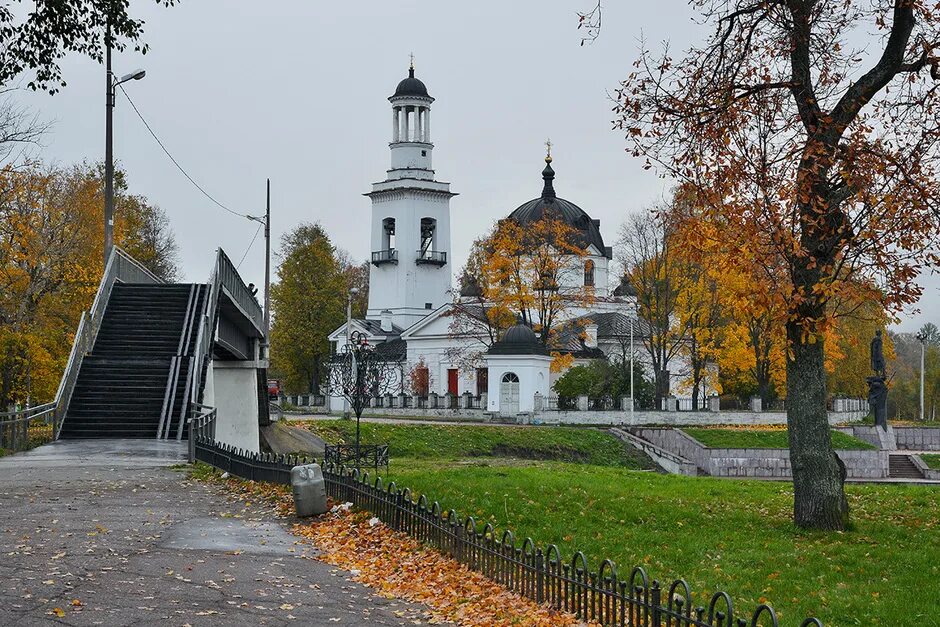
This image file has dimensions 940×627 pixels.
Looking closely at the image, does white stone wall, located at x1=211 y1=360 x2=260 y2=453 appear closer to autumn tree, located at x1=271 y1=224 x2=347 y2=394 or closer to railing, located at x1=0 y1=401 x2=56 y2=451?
railing, located at x1=0 y1=401 x2=56 y2=451

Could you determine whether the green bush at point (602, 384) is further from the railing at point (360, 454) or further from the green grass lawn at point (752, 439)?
the railing at point (360, 454)

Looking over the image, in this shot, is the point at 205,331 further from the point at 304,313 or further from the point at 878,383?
the point at 304,313

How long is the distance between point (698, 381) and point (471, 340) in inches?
702

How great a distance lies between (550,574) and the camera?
1029 cm

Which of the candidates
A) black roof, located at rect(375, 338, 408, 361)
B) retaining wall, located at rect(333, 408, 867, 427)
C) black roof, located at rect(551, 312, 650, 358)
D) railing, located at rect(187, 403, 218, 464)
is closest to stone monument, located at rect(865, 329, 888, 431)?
retaining wall, located at rect(333, 408, 867, 427)

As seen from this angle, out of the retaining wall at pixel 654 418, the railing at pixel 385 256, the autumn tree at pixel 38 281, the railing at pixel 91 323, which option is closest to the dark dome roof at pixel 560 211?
the railing at pixel 385 256

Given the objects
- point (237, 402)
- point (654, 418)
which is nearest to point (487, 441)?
point (654, 418)

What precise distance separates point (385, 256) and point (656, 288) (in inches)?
1185

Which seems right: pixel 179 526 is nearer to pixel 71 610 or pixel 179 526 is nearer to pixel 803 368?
pixel 71 610

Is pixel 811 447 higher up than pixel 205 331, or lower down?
lower down

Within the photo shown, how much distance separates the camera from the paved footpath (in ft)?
32.6

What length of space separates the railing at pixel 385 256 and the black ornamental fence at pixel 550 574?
7079cm

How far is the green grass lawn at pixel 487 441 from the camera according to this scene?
47344mm

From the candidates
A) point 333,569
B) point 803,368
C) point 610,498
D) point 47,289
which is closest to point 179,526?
point 333,569
